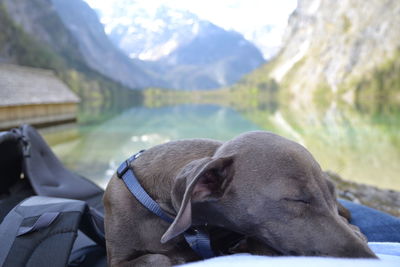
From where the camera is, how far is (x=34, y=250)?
2164 millimetres

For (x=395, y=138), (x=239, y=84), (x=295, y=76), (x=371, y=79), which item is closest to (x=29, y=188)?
(x=395, y=138)

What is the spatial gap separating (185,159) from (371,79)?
120926mm

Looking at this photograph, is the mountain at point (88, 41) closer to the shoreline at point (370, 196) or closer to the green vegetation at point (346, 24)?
the green vegetation at point (346, 24)

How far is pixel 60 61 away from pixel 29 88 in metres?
84.1

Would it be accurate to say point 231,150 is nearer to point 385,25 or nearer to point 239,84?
point 385,25

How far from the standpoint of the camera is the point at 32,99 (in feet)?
76.4

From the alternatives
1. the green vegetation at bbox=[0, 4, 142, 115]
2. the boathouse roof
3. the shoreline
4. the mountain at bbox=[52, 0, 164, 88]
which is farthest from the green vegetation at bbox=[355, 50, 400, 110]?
the shoreline

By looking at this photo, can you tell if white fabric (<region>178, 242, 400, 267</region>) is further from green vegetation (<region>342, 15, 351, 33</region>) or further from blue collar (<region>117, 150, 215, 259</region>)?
green vegetation (<region>342, 15, 351, 33</region>)

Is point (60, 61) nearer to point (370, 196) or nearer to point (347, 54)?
point (347, 54)

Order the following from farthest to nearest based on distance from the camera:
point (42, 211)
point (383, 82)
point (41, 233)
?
1. point (383, 82)
2. point (42, 211)
3. point (41, 233)

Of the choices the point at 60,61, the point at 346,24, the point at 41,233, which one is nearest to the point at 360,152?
the point at 41,233

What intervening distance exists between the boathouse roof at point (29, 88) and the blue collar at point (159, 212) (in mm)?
20177

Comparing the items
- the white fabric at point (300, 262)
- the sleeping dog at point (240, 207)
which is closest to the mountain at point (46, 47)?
the sleeping dog at point (240, 207)

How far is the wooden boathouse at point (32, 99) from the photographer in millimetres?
20906
